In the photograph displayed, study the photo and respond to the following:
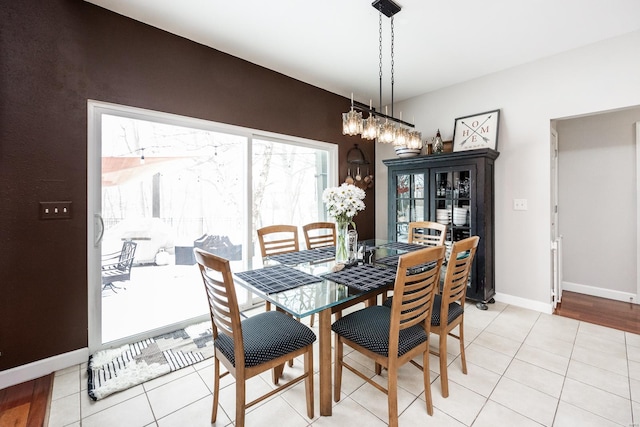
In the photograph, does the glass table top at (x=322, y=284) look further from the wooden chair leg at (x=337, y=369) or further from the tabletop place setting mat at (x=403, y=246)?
the wooden chair leg at (x=337, y=369)

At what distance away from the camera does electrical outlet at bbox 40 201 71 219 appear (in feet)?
6.41

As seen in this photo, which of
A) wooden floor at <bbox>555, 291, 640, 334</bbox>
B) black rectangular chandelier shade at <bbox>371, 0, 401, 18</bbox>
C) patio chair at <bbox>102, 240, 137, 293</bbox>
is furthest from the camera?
wooden floor at <bbox>555, 291, 640, 334</bbox>

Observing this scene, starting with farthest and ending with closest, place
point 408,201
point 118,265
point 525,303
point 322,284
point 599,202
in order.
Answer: point 408,201, point 599,202, point 525,303, point 118,265, point 322,284

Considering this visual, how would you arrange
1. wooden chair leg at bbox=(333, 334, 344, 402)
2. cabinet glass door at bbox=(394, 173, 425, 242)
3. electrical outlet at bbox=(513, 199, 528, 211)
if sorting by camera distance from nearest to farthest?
wooden chair leg at bbox=(333, 334, 344, 402) → electrical outlet at bbox=(513, 199, 528, 211) → cabinet glass door at bbox=(394, 173, 425, 242)

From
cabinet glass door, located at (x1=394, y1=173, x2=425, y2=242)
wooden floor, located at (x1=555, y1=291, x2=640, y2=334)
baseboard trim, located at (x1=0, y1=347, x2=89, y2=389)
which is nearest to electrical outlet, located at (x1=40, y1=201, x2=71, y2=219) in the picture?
baseboard trim, located at (x1=0, y1=347, x2=89, y2=389)

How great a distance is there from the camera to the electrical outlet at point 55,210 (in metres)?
1.95

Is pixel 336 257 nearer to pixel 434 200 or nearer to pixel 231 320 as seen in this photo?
pixel 231 320

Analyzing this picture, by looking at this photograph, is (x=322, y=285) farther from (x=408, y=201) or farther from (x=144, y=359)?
(x=408, y=201)

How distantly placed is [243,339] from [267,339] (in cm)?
13

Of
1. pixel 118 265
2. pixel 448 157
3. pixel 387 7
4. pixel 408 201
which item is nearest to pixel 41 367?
pixel 118 265

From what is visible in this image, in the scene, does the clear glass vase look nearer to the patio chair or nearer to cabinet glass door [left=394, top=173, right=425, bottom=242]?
cabinet glass door [left=394, top=173, right=425, bottom=242]

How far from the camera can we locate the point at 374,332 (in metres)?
1.55

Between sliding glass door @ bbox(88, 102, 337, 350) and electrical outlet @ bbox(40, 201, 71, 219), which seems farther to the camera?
sliding glass door @ bbox(88, 102, 337, 350)

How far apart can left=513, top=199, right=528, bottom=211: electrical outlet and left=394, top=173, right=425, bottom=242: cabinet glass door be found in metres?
0.97
